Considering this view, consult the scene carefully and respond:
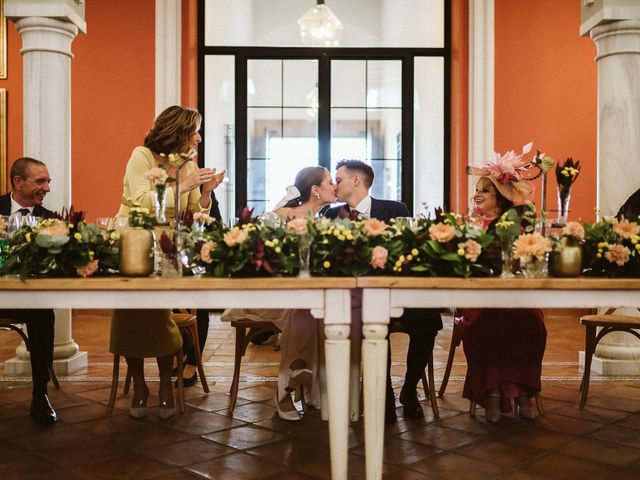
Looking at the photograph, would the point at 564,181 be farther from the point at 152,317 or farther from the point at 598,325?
the point at 152,317

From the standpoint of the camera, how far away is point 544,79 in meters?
7.07

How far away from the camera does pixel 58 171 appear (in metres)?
4.44

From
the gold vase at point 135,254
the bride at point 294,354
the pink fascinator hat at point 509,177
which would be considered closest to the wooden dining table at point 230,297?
the gold vase at point 135,254

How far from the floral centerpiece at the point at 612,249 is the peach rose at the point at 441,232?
1.78ft

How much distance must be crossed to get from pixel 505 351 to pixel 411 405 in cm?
53

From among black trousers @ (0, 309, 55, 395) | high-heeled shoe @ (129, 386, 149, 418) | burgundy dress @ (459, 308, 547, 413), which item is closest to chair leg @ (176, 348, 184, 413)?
high-heeled shoe @ (129, 386, 149, 418)

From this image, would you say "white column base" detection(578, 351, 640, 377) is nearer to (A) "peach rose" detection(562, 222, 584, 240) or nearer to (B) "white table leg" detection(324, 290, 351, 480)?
(A) "peach rose" detection(562, 222, 584, 240)

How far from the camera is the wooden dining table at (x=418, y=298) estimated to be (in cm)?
237

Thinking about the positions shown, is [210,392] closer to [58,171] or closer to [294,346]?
[294,346]

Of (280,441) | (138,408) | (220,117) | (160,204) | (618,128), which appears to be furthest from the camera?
(220,117)

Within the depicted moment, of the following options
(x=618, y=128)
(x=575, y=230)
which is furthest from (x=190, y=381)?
(x=618, y=128)

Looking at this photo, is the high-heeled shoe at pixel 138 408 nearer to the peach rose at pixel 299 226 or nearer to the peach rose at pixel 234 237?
the peach rose at pixel 234 237

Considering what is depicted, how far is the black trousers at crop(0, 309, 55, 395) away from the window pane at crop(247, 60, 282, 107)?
4447 millimetres

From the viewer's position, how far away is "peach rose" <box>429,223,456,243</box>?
8.04ft
